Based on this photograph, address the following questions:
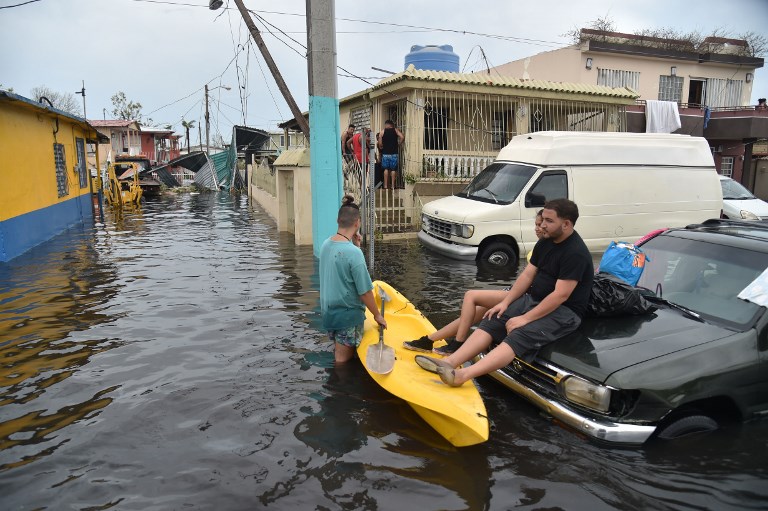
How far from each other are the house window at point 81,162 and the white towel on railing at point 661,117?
66.6ft

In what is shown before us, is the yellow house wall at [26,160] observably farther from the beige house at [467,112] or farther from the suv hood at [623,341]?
the suv hood at [623,341]

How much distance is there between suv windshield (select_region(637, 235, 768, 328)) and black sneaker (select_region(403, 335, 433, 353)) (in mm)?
2063

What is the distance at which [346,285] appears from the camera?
5059 millimetres

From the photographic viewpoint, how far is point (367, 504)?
11.0 ft

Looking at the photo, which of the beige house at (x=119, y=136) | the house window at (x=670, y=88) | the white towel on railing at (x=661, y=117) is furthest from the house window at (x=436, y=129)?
the beige house at (x=119, y=136)

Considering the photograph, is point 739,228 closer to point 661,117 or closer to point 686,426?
point 686,426

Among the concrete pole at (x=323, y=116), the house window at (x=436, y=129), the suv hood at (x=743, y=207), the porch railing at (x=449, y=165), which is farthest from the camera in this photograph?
the house window at (x=436, y=129)

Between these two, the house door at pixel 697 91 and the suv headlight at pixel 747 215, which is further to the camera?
the house door at pixel 697 91

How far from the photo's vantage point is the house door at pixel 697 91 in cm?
2361

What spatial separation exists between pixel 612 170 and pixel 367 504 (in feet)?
30.2

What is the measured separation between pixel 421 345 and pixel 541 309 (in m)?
1.29

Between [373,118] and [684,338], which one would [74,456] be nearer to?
[684,338]

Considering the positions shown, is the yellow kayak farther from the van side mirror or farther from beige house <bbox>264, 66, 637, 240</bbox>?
beige house <bbox>264, 66, 637, 240</bbox>

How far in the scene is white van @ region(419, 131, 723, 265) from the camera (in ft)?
33.2
